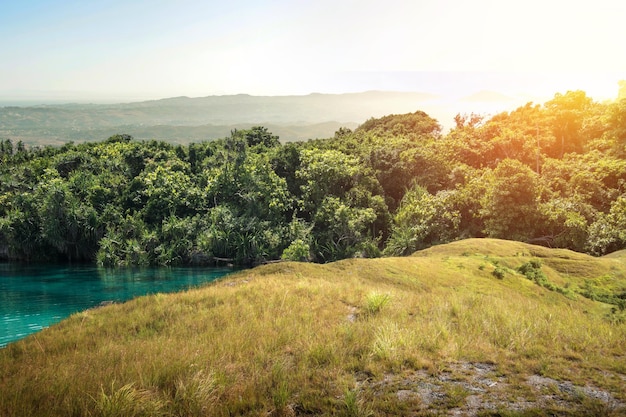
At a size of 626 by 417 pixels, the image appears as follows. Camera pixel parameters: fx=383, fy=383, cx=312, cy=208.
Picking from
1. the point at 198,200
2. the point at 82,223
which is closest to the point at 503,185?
the point at 198,200

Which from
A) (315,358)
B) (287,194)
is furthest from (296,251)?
(315,358)

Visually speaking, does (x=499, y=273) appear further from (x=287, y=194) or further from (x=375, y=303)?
(x=287, y=194)

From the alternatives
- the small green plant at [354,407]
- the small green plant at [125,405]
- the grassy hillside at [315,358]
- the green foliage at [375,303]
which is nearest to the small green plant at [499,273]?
the grassy hillside at [315,358]

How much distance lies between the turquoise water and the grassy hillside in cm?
1488

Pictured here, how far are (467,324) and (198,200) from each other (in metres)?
38.6

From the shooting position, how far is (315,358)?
6.40m

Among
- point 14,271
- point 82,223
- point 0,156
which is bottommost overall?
point 14,271

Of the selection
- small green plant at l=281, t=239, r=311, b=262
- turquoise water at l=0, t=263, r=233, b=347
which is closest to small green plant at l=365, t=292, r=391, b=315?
Result: turquoise water at l=0, t=263, r=233, b=347

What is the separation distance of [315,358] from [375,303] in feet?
11.3

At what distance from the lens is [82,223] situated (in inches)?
1608

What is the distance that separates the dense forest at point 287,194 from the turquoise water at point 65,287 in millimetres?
2898

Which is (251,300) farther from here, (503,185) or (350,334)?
(503,185)

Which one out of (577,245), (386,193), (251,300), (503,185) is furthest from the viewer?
(386,193)

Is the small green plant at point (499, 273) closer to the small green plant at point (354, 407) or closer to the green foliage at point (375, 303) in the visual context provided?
the green foliage at point (375, 303)
